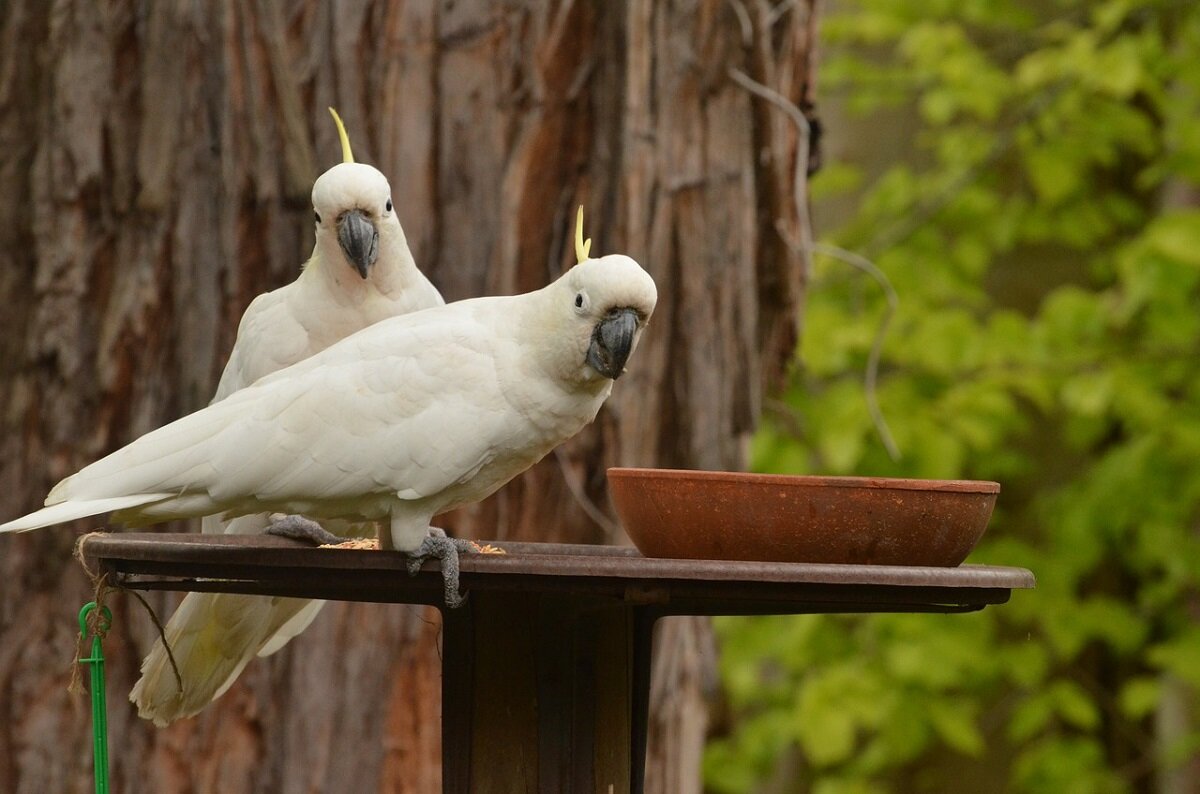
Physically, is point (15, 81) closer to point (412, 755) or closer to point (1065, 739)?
point (412, 755)

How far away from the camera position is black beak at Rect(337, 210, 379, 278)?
2.36 metres

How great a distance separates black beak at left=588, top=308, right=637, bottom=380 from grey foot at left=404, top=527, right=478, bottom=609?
344 mm

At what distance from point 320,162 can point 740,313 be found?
113 centimetres

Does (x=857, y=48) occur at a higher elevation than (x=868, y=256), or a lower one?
higher

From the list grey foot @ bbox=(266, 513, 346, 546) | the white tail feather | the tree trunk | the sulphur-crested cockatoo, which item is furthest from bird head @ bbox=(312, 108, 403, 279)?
the tree trunk

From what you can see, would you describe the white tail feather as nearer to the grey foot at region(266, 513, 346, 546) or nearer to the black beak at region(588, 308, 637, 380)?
the grey foot at region(266, 513, 346, 546)

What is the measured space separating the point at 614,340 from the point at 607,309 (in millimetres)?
46

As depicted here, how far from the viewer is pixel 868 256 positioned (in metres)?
6.20

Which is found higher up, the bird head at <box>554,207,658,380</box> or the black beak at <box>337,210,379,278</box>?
the black beak at <box>337,210,379,278</box>

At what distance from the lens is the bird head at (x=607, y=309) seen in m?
2.02

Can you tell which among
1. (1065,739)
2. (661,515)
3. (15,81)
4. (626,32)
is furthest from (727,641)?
(661,515)

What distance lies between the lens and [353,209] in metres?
2.38

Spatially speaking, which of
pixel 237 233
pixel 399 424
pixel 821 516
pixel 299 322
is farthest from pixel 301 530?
pixel 237 233

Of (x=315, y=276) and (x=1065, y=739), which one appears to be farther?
(x=1065, y=739)
